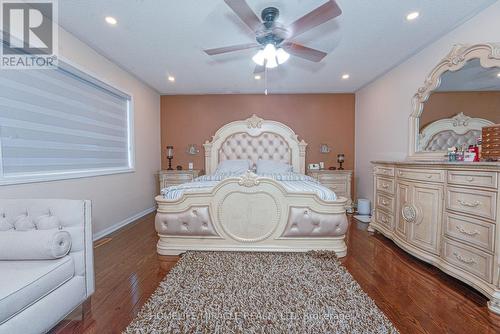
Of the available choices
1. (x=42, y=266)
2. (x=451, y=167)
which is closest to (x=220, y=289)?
(x=42, y=266)

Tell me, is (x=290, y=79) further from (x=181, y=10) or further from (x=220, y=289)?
(x=220, y=289)

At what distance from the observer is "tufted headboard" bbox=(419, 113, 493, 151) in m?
2.17

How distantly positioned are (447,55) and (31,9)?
13.6 feet

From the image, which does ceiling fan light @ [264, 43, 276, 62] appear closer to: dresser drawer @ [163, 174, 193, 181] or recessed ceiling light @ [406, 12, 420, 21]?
recessed ceiling light @ [406, 12, 420, 21]

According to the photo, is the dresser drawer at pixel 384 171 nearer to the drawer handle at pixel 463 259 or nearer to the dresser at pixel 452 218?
the dresser at pixel 452 218

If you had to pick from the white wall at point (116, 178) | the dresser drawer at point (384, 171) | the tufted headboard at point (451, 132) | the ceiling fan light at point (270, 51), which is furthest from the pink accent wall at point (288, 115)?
the ceiling fan light at point (270, 51)

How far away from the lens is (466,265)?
1751 millimetres

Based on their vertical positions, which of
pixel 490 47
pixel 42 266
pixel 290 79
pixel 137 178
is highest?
pixel 290 79

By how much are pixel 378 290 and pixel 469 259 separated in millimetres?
751

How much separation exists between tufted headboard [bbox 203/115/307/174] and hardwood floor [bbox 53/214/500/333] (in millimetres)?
2094

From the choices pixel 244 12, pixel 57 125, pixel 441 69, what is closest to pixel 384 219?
Answer: pixel 441 69

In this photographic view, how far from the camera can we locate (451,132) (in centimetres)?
239

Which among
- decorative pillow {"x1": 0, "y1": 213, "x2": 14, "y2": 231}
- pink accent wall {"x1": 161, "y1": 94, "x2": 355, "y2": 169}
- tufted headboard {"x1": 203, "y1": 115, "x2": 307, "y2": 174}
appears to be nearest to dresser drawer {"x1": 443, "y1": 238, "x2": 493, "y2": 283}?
tufted headboard {"x1": 203, "y1": 115, "x2": 307, "y2": 174}

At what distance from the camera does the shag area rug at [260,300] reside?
1.36 metres
